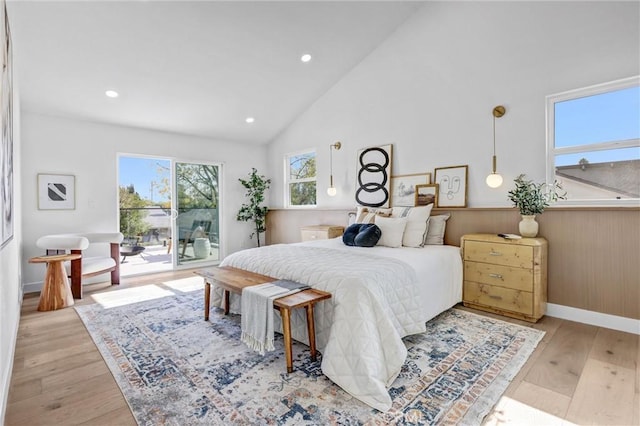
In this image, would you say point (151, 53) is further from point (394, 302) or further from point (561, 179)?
point (561, 179)

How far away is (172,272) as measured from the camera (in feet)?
16.5

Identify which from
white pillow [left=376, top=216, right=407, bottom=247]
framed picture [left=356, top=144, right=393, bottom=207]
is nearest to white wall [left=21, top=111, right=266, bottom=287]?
framed picture [left=356, top=144, right=393, bottom=207]

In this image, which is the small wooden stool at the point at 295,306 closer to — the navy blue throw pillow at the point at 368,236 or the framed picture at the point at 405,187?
the navy blue throw pillow at the point at 368,236

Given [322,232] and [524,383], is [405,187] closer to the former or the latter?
[322,232]

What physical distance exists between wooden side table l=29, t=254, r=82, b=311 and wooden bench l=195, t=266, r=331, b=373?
5.81ft

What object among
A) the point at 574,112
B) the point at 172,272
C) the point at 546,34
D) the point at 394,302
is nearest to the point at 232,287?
the point at 394,302

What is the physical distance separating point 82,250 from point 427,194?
175 inches

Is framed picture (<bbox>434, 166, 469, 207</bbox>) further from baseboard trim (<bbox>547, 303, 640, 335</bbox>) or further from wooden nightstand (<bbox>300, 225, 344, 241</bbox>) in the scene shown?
wooden nightstand (<bbox>300, 225, 344, 241</bbox>)

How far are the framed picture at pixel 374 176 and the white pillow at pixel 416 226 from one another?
0.75 m

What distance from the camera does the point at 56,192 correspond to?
13.4 feet

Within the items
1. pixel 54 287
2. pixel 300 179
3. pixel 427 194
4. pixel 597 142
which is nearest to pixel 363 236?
pixel 427 194

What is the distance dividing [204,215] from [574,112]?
17.6 ft

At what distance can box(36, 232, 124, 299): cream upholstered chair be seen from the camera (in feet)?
11.6

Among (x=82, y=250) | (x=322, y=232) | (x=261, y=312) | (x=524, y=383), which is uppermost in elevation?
(x=322, y=232)
